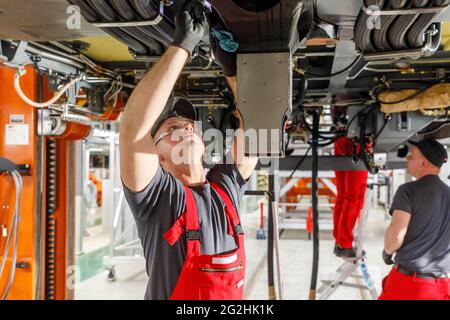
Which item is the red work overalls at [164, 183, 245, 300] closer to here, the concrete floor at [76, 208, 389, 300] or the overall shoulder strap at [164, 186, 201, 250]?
the overall shoulder strap at [164, 186, 201, 250]

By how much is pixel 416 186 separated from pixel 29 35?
273 centimetres

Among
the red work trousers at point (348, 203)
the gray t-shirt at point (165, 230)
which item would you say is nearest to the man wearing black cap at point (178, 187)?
the gray t-shirt at point (165, 230)

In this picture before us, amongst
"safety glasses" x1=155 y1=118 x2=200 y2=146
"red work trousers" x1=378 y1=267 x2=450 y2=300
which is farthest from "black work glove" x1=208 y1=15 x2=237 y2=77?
"red work trousers" x1=378 y1=267 x2=450 y2=300

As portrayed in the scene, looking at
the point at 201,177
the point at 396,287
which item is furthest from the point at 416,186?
the point at 201,177

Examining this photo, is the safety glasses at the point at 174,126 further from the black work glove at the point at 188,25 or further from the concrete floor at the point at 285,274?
the concrete floor at the point at 285,274

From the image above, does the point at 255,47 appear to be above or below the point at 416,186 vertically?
above

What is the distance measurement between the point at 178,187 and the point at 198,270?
32cm

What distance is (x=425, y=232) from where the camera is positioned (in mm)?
2896

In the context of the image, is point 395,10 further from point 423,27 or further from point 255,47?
point 255,47

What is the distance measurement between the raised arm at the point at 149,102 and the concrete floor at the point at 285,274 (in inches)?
147

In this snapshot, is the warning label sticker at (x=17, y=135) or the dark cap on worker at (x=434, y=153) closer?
the warning label sticker at (x=17, y=135)

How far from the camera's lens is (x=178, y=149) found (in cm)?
171

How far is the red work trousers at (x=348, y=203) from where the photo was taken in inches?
151

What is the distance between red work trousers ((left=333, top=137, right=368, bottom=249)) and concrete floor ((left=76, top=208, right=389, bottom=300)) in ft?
4.06
